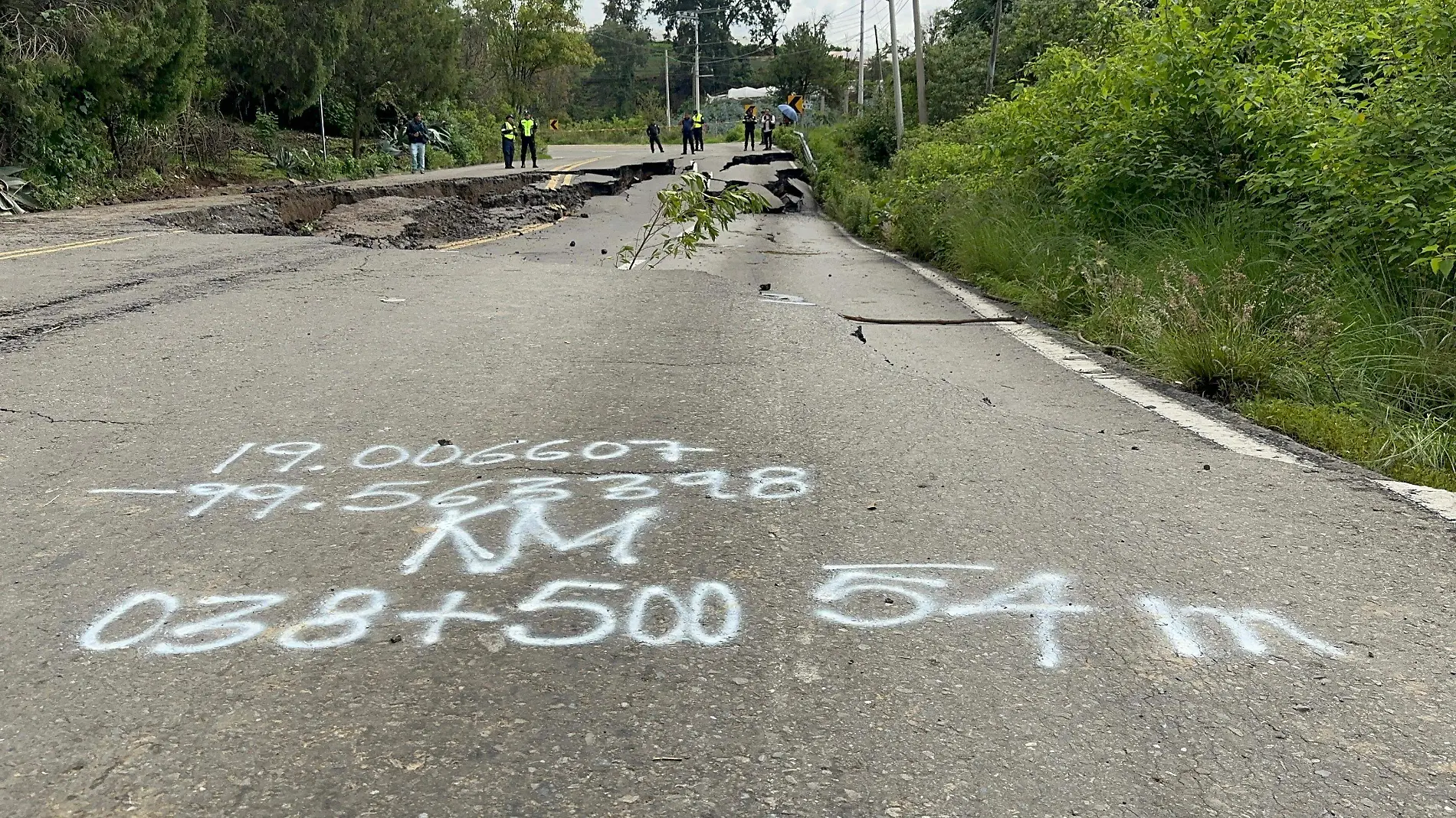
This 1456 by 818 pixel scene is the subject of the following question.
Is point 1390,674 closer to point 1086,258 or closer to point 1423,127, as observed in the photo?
point 1423,127

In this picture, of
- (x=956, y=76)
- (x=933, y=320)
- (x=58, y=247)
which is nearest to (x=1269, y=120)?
(x=933, y=320)

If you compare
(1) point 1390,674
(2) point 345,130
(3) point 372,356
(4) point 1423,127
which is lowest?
(1) point 1390,674

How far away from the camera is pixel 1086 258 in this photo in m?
9.89

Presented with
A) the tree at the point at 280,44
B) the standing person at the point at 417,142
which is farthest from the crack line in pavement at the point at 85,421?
the standing person at the point at 417,142

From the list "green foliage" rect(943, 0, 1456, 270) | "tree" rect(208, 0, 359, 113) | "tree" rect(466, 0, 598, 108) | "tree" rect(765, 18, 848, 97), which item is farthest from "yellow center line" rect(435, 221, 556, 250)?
"tree" rect(765, 18, 848, 97)

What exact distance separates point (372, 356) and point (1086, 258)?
20.3ft

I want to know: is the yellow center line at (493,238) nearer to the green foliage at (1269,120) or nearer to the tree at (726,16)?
the green foliage at (1269,120)

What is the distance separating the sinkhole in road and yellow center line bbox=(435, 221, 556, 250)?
25 centimetres

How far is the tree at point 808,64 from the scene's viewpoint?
8200 cm

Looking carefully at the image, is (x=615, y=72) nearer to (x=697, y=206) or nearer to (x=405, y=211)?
(x=405, y=211)

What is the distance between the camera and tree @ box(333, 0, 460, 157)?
30.1m

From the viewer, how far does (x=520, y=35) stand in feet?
199

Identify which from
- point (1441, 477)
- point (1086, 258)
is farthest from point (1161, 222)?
point (1441, 477)

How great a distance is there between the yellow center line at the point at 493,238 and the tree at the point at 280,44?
920 cm
